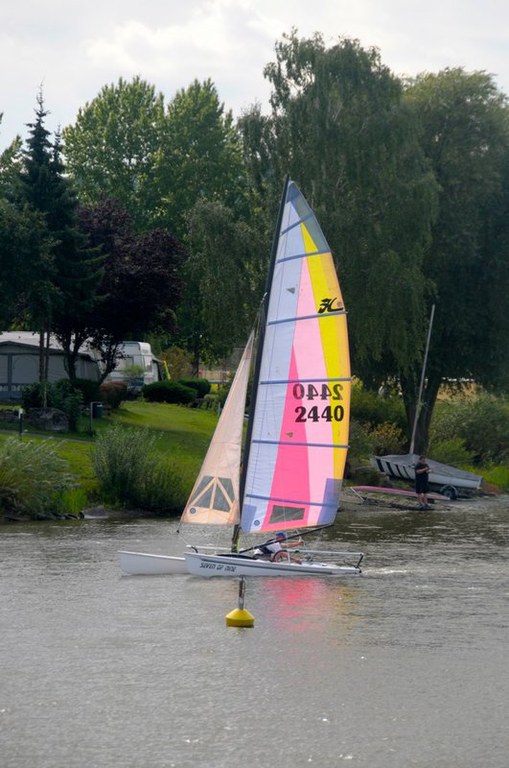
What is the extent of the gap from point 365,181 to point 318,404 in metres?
29.7

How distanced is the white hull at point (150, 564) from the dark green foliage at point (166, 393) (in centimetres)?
4370

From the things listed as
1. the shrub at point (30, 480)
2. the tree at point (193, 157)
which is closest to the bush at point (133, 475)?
the shrub at point (30, 480)

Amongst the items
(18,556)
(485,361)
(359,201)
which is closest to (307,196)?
(359,201)

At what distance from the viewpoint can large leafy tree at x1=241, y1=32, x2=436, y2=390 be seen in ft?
185

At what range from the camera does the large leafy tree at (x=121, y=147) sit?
104750 millimetres

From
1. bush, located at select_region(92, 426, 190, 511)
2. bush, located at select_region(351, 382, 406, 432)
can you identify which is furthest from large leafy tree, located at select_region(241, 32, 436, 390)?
bush, located at select_region(92, 426, 190, 511)

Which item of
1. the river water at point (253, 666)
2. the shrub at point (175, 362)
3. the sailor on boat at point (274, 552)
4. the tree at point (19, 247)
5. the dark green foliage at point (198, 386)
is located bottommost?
the river water at point (253, 666)

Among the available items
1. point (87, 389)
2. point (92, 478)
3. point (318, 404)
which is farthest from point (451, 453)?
point (318, 404)

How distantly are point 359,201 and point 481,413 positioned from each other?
1483 cm

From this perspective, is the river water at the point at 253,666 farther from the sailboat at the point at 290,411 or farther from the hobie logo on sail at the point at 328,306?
the hobie logo on sail at the point at 328,306

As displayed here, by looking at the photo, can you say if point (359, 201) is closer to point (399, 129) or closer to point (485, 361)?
point (399, 129)

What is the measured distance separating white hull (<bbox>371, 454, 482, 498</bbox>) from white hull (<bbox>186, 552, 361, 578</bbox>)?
27663 millimetres

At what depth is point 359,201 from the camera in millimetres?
57625

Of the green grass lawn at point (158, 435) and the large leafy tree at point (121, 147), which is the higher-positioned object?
the large leafy tree at point (121, 147)
